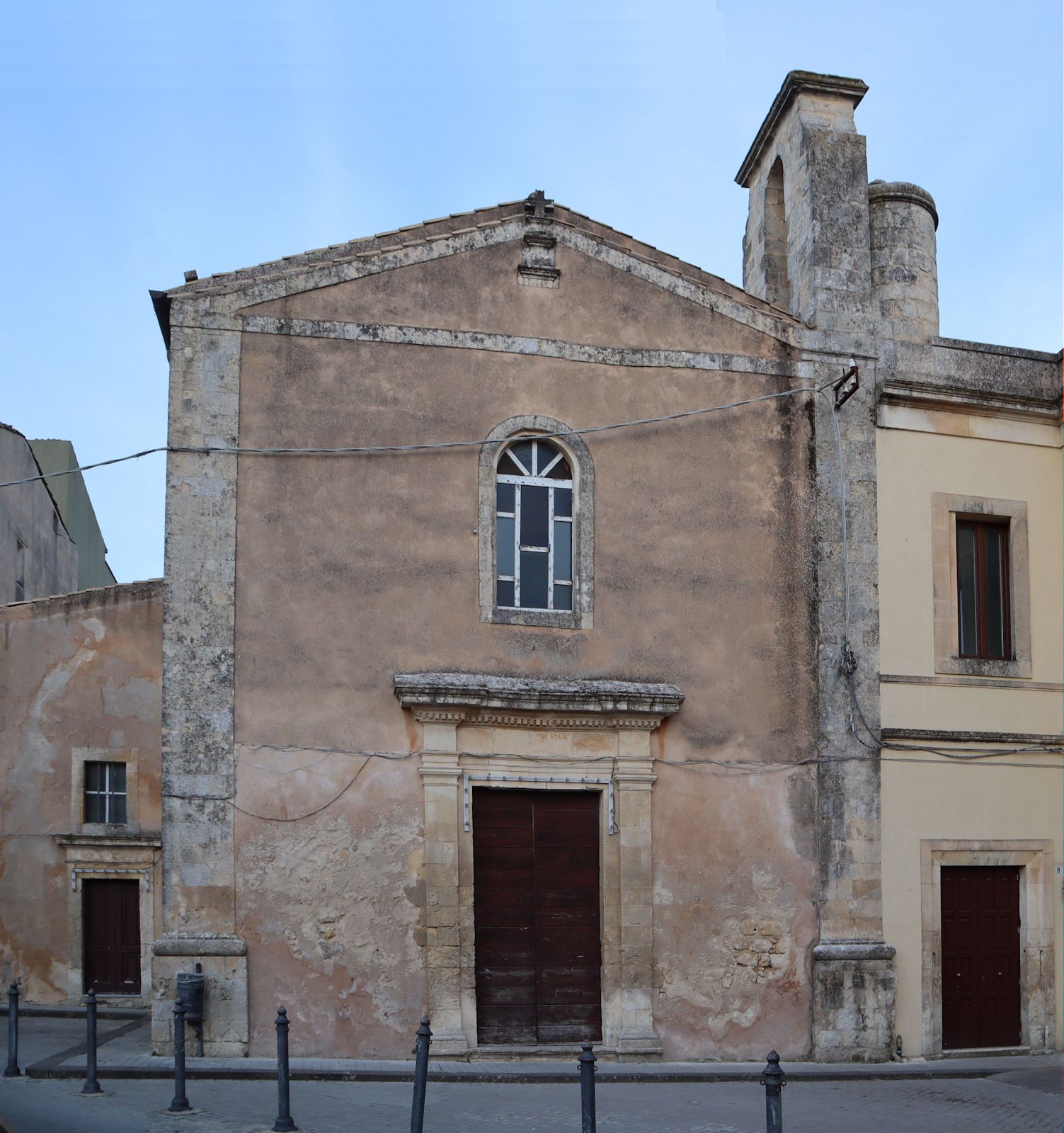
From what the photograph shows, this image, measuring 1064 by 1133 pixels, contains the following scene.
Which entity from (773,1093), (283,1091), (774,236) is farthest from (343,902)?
(774,236)

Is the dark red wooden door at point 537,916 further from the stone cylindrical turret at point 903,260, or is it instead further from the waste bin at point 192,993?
the stone cylindrical turret at point 903,260

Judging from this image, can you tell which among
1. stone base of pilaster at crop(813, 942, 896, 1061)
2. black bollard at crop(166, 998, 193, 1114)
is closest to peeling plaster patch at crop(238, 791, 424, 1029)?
black bollard at crop(166, 998, 193, 1114)

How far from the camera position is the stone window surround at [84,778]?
19.0m

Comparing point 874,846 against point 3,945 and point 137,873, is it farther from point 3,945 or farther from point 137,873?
point 3,945

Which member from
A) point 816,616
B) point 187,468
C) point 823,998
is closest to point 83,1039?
point 187,468

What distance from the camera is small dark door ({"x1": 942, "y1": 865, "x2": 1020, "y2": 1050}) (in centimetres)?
1439

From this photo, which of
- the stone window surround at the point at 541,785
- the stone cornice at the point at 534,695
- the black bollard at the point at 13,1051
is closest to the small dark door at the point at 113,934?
the black bollard at the point at 13,1051

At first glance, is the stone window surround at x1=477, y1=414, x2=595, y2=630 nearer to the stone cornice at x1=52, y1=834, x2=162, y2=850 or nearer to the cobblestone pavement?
the cobblestone pavement

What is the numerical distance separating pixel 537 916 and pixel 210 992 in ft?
10.3

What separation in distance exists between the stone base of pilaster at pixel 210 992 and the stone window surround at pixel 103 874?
6.87 m

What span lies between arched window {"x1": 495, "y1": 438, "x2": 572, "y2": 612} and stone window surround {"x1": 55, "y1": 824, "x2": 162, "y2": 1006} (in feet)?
25.5

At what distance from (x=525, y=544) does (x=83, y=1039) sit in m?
7.20

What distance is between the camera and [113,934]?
63.0ft

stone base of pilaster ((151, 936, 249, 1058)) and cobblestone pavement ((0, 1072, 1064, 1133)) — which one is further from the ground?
stone base of pilaster ((151, 936, 249, 1058))
